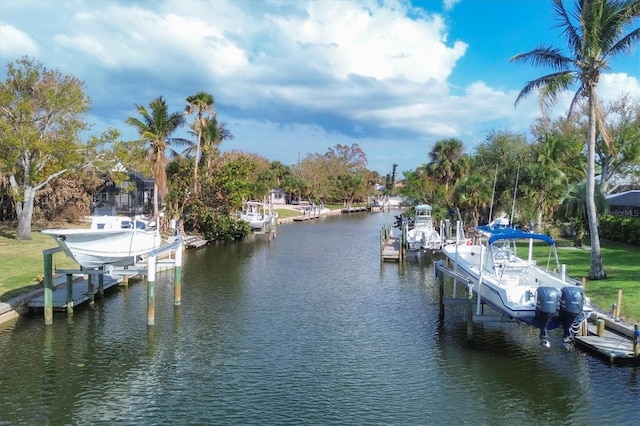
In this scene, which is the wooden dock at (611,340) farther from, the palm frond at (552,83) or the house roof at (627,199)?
the house roof at (627,199)

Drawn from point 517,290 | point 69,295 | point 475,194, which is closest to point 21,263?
point 69,295

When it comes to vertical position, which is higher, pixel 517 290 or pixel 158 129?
pixel 158 129

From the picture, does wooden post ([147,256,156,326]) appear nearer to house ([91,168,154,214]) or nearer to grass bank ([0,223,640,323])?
grass bank ([0,223,640,323])

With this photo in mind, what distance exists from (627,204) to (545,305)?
3595 centimetres

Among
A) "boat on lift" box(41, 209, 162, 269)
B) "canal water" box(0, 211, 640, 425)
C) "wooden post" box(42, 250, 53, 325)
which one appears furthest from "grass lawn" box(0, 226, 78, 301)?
"boat on lift" box(41, 209, 162, 269)

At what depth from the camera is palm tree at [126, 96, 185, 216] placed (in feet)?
156

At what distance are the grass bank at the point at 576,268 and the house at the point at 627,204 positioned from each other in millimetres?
9748

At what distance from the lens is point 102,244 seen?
69.9 feet

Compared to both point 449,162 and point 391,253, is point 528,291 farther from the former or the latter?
point 449,162

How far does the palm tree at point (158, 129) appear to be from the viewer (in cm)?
4759

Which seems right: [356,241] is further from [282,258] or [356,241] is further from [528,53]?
[528,53]

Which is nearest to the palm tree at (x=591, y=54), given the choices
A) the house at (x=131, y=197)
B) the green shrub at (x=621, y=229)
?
the green shrub at (x=621, y=229)

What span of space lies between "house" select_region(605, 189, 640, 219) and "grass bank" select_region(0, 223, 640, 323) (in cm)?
975

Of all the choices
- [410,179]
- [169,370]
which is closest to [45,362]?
[169,370]
